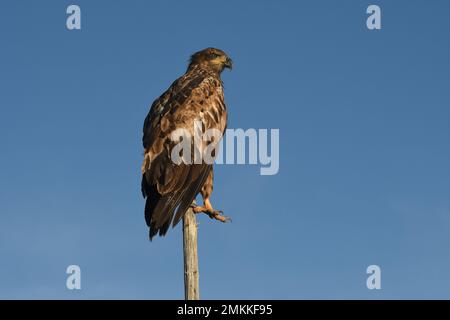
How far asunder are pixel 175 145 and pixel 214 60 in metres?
3.60

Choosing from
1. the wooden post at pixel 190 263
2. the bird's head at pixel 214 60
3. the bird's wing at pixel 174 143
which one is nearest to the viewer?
the wooden post at pixel 190 263

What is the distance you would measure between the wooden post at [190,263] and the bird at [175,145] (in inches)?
15.2

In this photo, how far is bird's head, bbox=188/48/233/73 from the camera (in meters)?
15.5

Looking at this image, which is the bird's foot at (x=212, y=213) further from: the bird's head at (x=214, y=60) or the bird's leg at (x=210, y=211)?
the bird's head at (x=214, y=60)

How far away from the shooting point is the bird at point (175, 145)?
11.8 m

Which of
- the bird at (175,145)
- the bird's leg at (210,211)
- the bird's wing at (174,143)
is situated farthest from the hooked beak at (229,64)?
the bird's leg at (210,211)

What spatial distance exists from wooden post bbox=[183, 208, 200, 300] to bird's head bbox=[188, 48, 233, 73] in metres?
5.36

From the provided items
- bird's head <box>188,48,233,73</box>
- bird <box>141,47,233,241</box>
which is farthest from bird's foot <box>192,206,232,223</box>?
bird's head <box>188,48,233,73</box>

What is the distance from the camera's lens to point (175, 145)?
12734 millimetres

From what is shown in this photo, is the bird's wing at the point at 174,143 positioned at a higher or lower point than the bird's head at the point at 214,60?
lower
